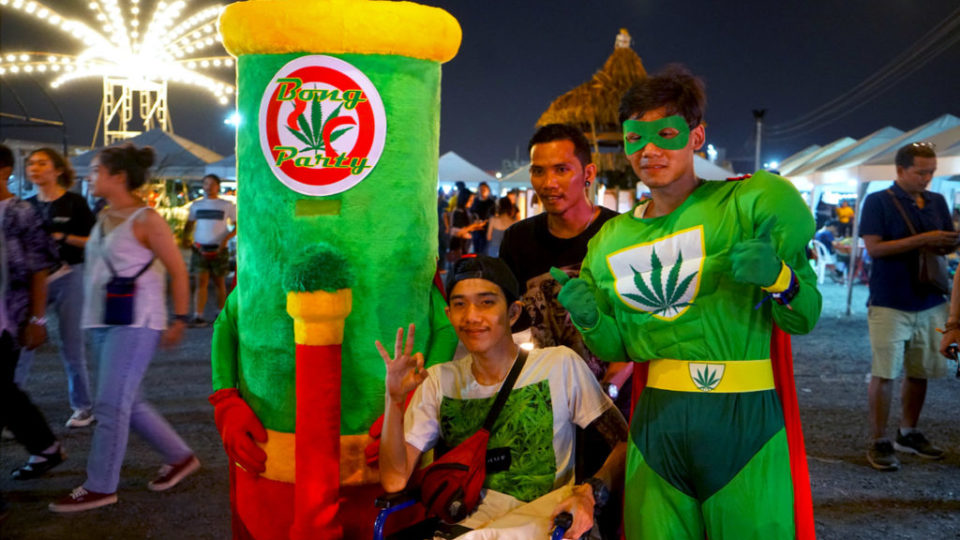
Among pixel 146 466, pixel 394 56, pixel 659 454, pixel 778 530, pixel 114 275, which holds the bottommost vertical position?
pixel 146 466

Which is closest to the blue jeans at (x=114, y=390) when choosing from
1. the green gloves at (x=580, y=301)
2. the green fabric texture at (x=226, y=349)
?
the green fabric texture at (x=226, y=349)

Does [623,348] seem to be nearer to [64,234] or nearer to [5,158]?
[5,158]

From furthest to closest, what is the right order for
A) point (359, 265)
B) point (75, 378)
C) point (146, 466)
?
point (75, 378) < point (146, 466) < point (359, 265)

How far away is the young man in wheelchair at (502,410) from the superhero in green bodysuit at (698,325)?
0.33m

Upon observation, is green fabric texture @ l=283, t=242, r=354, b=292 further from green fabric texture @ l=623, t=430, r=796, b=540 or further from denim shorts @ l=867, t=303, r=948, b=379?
denim shorts @ l=867, t=303, r=948, b=379

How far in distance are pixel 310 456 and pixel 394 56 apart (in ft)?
4.54

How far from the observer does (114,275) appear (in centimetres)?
412

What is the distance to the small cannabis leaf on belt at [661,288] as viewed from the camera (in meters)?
2.17

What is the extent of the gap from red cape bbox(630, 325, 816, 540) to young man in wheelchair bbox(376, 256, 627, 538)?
0.55 metres

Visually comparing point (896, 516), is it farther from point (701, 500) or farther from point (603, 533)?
point (701, 500)

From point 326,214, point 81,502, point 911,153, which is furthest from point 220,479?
point 911,153

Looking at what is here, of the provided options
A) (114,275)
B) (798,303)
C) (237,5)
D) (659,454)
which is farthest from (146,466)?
(798,303)

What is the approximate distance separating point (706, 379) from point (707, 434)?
0.49 ft

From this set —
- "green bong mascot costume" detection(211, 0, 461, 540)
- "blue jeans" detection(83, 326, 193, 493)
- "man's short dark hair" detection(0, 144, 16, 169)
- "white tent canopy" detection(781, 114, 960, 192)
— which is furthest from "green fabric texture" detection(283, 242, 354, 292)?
"white tent canopy" detection(781, 114, 960, 192)
